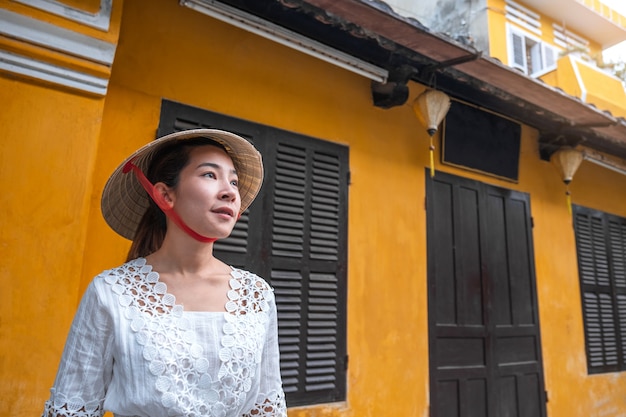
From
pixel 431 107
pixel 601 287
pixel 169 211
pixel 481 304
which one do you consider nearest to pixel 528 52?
pixel 601 287

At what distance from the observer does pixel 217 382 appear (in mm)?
1168

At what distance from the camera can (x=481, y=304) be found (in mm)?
4254

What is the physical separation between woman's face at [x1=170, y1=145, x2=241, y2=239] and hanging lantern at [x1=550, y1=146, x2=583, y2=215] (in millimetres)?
4901

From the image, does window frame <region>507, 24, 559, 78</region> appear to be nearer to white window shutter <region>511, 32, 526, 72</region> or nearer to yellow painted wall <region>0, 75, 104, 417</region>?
white window shutter <region>511, 32, 526, 72</region>

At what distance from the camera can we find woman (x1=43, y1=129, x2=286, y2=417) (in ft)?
3.66

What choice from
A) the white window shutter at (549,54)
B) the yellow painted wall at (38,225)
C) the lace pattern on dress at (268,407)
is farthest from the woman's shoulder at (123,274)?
the white window shutter at (549,54)

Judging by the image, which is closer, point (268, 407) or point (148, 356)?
point (148, 356)

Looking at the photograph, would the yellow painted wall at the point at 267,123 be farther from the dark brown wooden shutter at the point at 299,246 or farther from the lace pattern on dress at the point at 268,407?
the lace pattern on dress at the point at 268,407

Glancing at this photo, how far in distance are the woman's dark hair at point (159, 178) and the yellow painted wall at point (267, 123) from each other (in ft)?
2.99

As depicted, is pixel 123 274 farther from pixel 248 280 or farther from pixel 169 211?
pixel 248 280

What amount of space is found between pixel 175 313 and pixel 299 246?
2073mm

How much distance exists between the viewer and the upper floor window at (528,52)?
9.07 metres

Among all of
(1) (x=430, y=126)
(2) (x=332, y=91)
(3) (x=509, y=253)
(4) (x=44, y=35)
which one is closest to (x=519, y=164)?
(3) (x=509, y=253)

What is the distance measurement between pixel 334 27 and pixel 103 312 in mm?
2831
